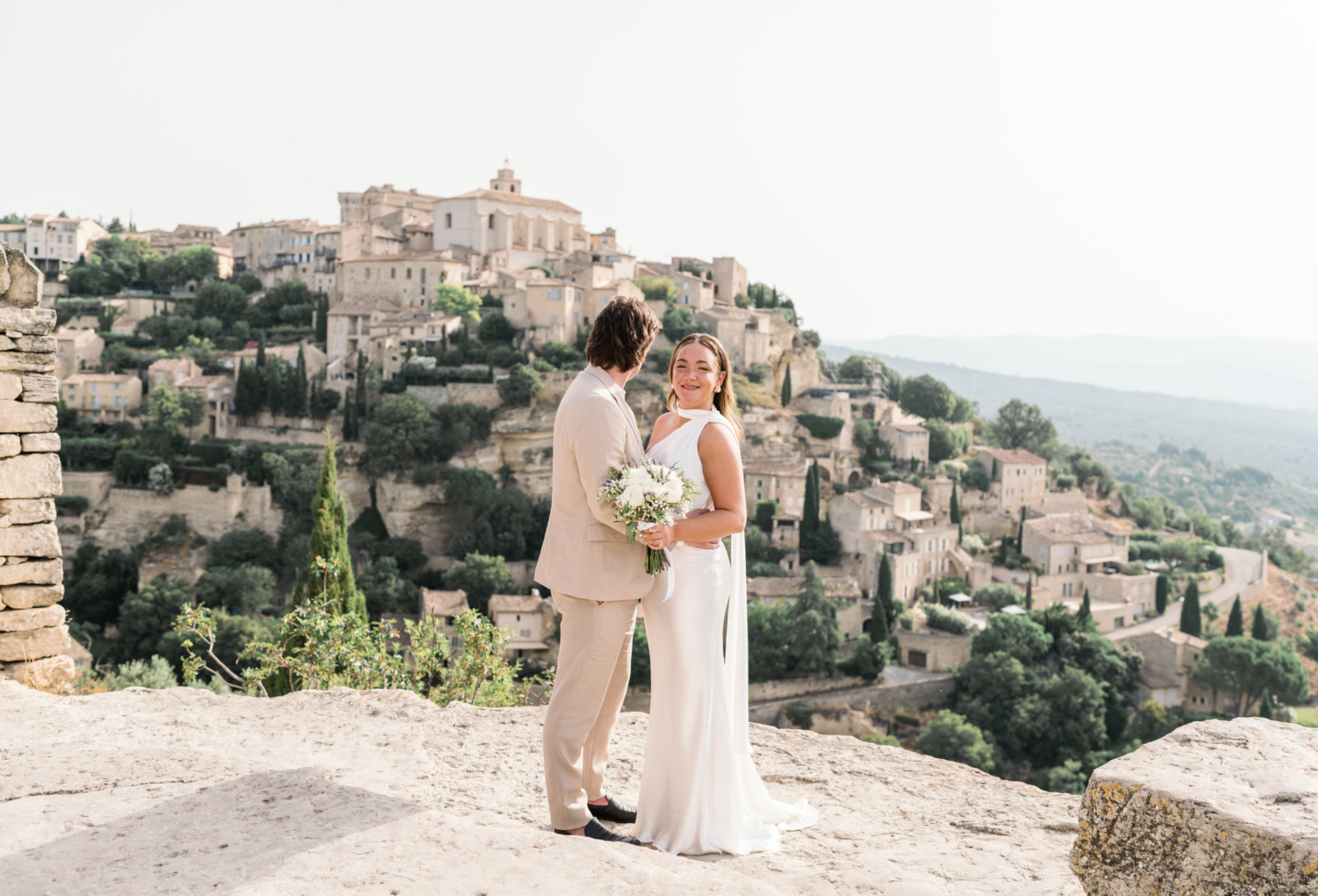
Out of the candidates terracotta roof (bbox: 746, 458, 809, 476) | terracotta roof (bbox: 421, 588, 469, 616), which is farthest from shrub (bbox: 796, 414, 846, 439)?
terracotta roof (bbox: 421, 588, 469, 616)

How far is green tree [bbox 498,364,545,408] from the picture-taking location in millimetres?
38625

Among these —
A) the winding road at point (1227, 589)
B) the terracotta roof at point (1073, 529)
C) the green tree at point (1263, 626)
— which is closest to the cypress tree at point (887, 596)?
the winding road at point (1227, 589)

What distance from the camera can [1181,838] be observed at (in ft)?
6.80

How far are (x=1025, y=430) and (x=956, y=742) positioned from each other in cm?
3147

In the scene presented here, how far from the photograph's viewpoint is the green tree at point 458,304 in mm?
43156

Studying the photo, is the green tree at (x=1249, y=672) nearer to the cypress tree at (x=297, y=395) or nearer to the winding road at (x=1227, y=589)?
the winding road at (x=1227, y=589)

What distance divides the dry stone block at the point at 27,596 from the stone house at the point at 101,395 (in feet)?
129

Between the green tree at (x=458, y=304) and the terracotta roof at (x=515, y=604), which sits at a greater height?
the green tree at (x=458, y=304)

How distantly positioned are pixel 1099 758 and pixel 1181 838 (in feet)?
85.6

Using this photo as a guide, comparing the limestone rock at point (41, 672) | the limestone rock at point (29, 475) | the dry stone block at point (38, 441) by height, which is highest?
the dry stone block at point (38, 441)

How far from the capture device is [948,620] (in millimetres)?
31344

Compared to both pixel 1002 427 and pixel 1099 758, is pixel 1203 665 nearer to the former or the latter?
pixel 1099 758

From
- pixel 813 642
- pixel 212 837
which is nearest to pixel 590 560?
pixel 212 837

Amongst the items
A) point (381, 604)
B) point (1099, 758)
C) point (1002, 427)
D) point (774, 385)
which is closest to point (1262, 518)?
point (1002, 427)
